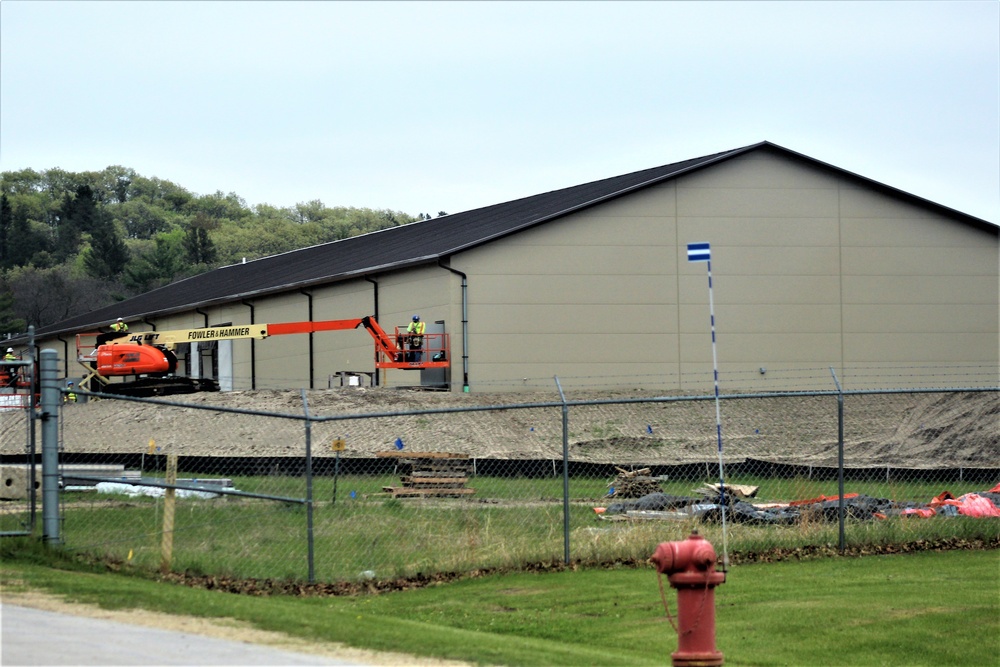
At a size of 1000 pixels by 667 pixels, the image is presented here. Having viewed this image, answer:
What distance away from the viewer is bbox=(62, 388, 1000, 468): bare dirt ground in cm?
2995

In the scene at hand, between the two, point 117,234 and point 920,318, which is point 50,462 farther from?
point 117,234

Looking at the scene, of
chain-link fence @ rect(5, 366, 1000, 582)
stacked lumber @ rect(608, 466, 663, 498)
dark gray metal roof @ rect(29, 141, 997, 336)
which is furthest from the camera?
dark gray metal roof @ rect(29, 141, 997, 336)

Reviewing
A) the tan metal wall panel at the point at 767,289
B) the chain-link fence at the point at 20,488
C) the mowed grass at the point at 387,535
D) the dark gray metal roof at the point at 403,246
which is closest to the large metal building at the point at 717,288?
the tan metal wall panel at the point at 767,289

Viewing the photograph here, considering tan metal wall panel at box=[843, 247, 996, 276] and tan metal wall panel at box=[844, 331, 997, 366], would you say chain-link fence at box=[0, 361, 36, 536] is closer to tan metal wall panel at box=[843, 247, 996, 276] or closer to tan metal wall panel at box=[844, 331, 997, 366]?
tan metal wall panel at box=[844, 331, 997, 366]

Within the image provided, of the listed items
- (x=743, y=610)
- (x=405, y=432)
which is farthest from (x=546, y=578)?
(x=405, y=432)

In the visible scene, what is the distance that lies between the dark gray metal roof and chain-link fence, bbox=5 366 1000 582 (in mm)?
5760

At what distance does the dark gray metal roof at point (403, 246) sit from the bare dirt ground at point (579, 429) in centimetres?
542

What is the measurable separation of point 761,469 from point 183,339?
19.3 metres

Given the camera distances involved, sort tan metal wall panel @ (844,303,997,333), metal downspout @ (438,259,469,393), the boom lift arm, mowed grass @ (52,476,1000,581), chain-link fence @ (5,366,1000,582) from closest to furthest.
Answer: mowed grass @ (52,476,1000,581), chain-link fence @ (5,366,1000,582), the boom lift arm, metal downspout @ (438,259,469,393), tan metal wall panel @ (844,303,997,333)

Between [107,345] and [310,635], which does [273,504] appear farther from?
[107,345]

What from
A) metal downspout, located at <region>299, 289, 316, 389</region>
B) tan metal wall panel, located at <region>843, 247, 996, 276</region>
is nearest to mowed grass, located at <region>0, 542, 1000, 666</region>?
tan metal wall panel, located at <region>843, 247, 996, 276</region>

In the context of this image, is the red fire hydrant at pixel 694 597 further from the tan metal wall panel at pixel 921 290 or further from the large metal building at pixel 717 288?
the tan metal wall panel at pixel 921 290

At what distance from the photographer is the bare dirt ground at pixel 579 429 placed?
29953 millimetres

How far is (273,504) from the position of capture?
737 inches
